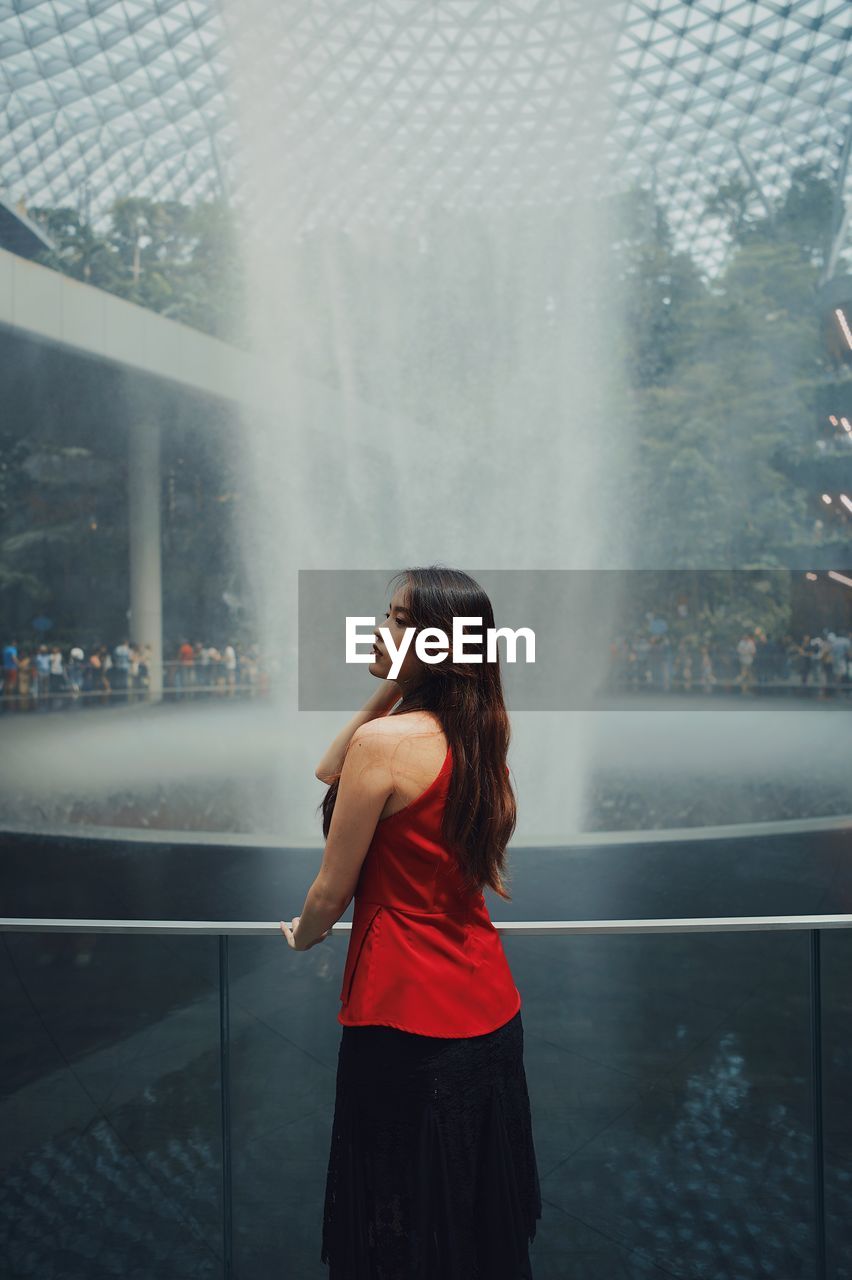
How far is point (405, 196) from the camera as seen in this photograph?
2555cm

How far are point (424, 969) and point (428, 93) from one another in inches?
1170

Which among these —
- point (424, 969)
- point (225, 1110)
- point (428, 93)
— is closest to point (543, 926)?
point (424, 969)

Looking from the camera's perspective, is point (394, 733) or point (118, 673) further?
point (118, 673)

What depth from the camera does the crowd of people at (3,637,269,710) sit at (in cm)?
2280

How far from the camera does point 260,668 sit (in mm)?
22453

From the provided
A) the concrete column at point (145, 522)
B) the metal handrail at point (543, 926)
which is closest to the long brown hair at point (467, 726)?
the metal handrail at point (543, 926)

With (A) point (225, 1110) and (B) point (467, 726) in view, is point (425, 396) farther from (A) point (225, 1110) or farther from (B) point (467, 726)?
(B) point (467, 726)

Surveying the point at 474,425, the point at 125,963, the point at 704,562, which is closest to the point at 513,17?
the point at 474,425

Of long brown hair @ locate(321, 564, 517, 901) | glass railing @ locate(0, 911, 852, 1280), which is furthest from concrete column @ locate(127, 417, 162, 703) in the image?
long brown hair @ locate(321, 564, 517, 901)

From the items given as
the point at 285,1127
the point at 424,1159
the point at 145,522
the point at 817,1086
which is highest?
the point at 145,522

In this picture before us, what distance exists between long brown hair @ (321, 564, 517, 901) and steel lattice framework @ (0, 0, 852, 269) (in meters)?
25.3

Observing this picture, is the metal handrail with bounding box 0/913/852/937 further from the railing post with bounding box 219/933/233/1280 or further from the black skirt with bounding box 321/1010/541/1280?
the black skirt with bounding box 321/1010/541/1280

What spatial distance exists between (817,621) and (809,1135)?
24054 mm

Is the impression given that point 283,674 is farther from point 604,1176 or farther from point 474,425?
point 604,1176
